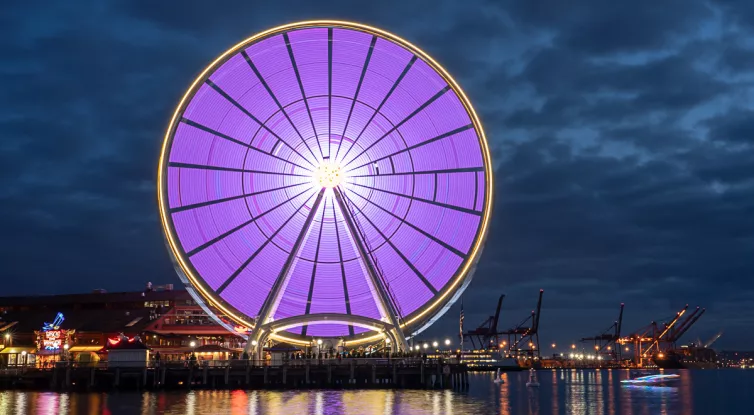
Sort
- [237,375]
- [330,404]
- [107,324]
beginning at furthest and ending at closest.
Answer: [107,324] → [237,375] → [330,404]

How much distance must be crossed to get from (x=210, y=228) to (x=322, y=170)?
7425mm

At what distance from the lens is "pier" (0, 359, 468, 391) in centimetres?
5097

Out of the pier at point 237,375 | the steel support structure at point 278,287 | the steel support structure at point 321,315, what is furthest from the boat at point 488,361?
the steel support structure at point 278,287

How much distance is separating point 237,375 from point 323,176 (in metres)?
14.7

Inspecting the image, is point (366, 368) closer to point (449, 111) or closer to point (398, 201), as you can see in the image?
point (398, 201)

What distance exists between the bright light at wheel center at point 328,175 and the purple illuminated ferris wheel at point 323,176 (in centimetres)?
7

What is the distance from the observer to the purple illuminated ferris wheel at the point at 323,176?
4684cm

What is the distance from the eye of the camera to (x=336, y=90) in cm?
4769

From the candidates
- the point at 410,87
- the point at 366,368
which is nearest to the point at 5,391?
the point at 366,368

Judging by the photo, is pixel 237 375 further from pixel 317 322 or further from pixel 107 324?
pixel 107 324

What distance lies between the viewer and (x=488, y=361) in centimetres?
16700

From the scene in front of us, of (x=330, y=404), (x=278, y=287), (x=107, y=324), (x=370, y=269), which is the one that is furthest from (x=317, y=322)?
(x=107, y=324)

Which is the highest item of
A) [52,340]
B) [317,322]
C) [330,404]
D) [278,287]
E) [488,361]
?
[278,287]

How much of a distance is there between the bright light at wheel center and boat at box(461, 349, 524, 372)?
11615cm
